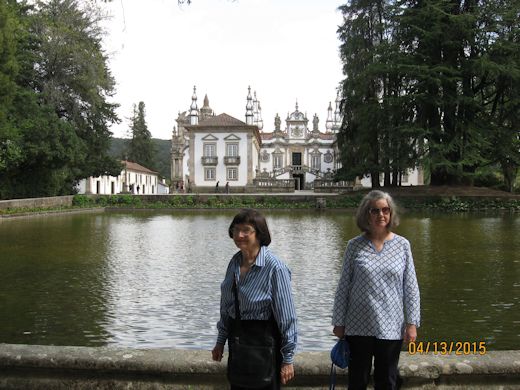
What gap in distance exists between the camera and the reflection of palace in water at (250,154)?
5012 centimetres

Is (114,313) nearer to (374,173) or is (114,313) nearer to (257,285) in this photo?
(257,285)

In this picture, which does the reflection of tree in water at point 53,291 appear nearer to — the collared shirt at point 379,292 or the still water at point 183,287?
the still water at point 183,287

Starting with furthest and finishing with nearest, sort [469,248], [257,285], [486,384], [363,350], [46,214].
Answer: [46,214], [469,248], [486,384], [363,350], [257,285]

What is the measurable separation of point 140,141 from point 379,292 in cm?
7744

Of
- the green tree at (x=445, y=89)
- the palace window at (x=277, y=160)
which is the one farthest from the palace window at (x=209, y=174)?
the green tree at (x=445, y=89)

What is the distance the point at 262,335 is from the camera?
Answer: 2447 millimetres

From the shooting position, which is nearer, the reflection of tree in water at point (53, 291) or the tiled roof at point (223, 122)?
the reflection of tree in water at point (53, 291)

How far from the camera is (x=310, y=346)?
4.57 metres

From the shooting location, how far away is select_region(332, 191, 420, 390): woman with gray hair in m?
2.73

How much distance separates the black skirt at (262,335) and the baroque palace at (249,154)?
42154 millimetres

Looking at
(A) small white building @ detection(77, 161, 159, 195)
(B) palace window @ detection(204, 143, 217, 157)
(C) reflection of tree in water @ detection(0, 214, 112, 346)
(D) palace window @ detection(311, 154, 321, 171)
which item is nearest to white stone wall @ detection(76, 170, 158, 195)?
(A) small white building @ detection(77, 161, 159, 195)

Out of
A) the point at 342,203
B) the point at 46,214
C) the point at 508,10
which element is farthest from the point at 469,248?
the point at 508,10

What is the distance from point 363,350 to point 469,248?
894cm

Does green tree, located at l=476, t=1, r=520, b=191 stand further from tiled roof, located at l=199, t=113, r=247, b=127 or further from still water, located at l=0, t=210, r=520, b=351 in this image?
tiled roof, located at l=199, t=113, r=247, b=127
